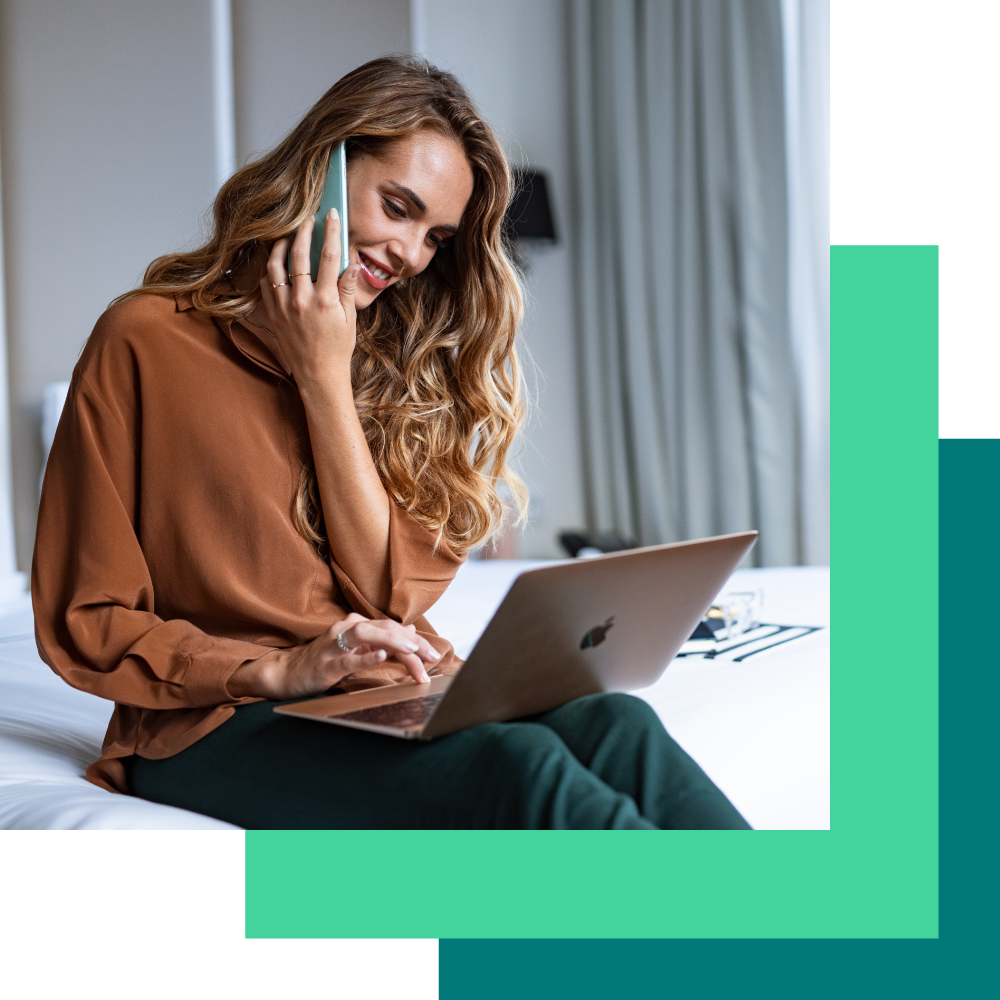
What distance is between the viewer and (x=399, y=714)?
81cm

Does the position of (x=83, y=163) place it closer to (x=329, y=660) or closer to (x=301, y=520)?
(x=301, y=520)

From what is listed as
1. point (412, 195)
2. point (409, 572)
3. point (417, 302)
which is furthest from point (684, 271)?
point (409, 572)

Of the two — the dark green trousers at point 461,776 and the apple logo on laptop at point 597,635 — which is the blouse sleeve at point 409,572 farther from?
the apple logo on laptop at point 597,635

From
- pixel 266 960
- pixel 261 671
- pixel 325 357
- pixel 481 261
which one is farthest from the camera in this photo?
pixel 481 261

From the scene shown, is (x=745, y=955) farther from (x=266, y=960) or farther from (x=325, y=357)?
(x=325, y=357)

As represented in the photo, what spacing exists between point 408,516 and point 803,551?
2.16 meters

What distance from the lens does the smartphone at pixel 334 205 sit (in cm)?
106

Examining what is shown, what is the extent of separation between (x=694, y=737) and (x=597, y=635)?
32 centimetres

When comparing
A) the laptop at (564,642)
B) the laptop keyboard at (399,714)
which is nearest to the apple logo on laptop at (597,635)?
the laptop at (564,642)

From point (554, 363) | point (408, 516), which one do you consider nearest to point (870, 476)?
point (408, 516)

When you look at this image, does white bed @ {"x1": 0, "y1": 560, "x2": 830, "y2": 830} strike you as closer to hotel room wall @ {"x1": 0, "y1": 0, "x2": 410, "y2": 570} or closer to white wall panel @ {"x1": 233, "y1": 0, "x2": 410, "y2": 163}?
hotel room wall @ {"x1": 0, "y1": 0, "x2": 410, "y2": 570}

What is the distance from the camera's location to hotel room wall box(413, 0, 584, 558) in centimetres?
330

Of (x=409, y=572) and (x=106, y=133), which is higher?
(x=106, y=133)

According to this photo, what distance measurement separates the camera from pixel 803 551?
301 cm
